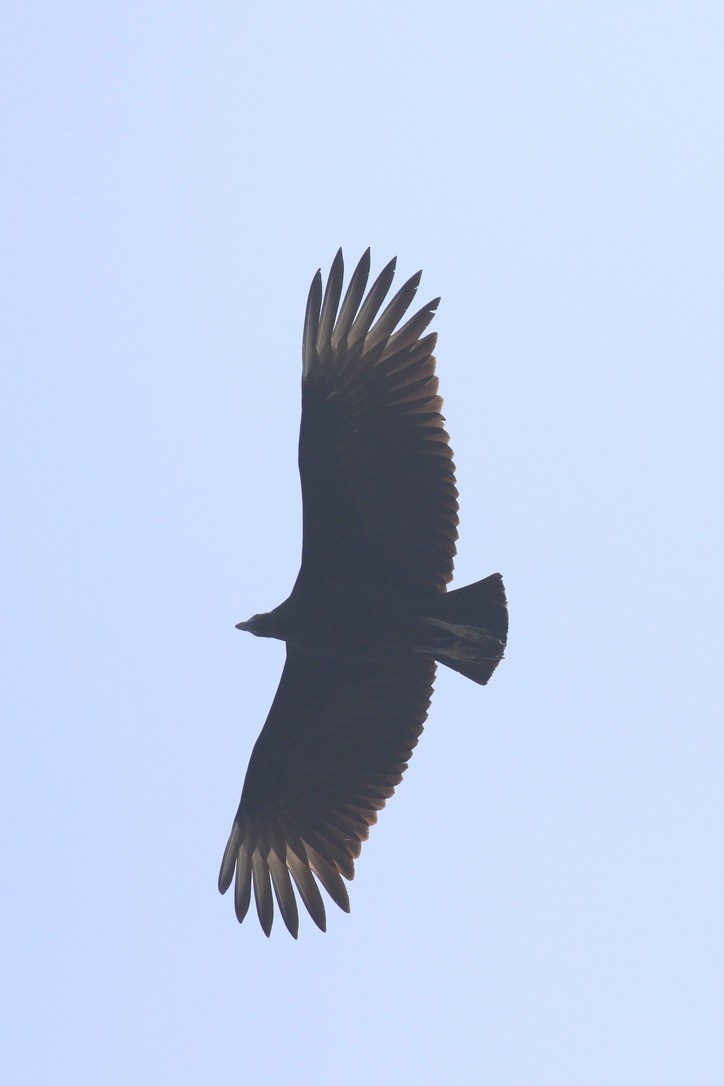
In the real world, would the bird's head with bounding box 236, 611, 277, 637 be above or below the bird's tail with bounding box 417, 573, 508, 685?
below

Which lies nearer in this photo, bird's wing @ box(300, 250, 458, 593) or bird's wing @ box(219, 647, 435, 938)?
bird's wing @ box(300, 250, 458, 593)

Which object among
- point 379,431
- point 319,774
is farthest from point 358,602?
point 319,774

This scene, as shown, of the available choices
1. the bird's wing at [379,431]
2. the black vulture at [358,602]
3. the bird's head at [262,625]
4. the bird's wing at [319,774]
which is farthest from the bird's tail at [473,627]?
the bird's head at [262,625]

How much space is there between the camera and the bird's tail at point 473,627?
934 centimetres

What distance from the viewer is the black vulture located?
943 centimetres

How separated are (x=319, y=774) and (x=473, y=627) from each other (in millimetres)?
1840

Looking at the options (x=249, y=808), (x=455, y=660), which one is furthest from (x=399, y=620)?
(x=249, y=808)

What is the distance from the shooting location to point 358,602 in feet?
32.0

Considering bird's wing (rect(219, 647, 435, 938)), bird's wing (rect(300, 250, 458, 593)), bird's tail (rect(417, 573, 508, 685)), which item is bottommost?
bird's wing (rect(219, 647, 435, 938))

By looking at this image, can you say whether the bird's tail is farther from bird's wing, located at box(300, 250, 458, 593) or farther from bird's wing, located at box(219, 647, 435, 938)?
bird's wing, located at box(219, 647, 435, 938)

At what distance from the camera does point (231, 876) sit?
10211mm

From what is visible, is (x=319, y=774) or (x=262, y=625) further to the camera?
(x=319, y=774)

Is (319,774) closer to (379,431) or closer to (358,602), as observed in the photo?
(358,602)

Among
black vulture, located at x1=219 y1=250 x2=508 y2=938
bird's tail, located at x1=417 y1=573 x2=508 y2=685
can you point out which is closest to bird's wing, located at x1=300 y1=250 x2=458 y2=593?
black vulture, located at x1=219 y1=250 x2=508 y2=938
